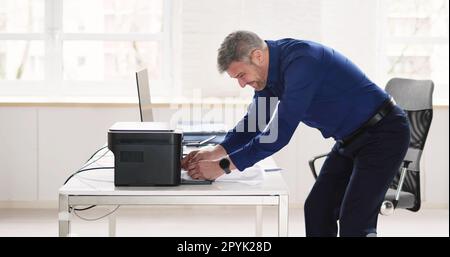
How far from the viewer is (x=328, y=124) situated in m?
3.06

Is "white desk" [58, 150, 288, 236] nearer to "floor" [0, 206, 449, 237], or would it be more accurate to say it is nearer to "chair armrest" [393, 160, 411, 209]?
"chair armrest" [393, 160, 411, 209]

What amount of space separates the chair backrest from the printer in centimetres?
169

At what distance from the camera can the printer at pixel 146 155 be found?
274 cm

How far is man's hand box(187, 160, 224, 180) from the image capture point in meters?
2.88

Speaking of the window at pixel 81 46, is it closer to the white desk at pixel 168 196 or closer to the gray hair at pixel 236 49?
the gray hair at pixel 236 49

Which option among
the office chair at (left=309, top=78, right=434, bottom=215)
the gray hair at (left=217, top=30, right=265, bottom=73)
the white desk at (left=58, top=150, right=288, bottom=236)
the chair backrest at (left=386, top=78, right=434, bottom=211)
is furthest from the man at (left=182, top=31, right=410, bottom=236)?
the chair backrest at (left=386, top=78, right=434, bottom=211)

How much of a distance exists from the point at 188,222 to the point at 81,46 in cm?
160

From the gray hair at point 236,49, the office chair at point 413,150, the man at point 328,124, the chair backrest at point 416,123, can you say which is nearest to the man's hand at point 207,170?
the man at point 328,124

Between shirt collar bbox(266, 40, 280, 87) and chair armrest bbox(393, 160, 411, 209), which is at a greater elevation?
shirt collar bbox(266, 40, 280, 87)

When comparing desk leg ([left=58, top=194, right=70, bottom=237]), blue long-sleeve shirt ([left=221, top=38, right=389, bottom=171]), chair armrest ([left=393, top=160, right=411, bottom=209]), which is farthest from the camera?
chair armrest ([left=393, top=160, right=411, bottom=209])

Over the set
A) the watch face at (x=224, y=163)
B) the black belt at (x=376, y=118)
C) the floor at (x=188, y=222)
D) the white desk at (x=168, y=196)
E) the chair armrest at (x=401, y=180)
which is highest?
the black belt at (x=376, y=118)

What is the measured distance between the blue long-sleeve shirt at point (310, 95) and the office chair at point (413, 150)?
1011mm
